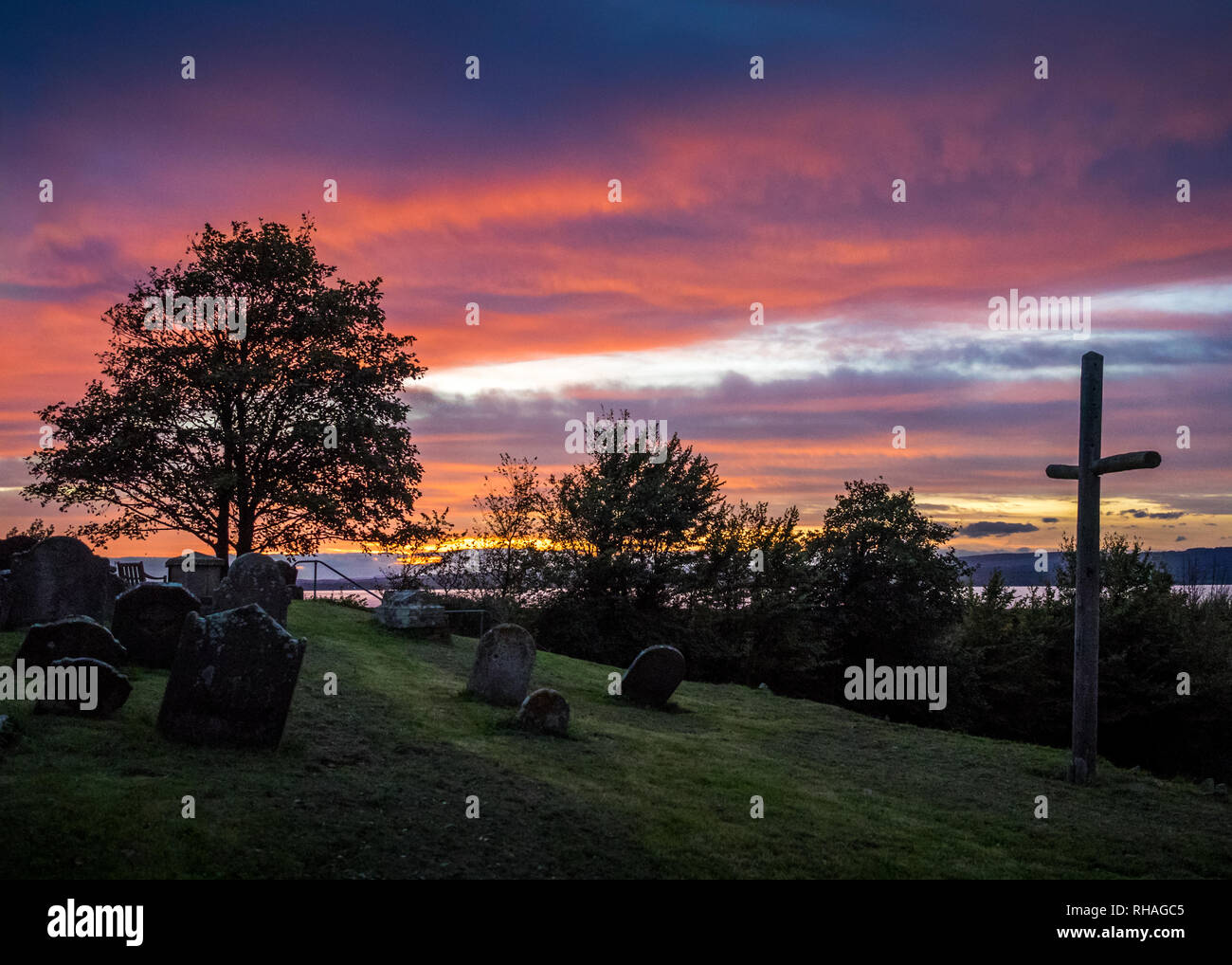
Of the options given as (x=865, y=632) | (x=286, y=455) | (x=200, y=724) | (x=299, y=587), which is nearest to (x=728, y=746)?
(x=200, y=724)

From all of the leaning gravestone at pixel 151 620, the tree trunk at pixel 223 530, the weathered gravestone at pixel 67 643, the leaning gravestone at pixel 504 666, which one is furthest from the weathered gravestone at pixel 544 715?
the tree trunk at pixel 223 530

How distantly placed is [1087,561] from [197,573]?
2118 centimetres

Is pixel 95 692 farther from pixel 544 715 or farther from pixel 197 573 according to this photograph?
pixel 197 573

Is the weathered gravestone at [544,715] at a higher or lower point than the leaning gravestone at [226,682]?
lower

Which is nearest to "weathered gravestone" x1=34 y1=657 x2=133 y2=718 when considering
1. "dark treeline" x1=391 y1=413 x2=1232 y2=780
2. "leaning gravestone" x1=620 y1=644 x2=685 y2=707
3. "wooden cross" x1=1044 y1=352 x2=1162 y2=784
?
"leaning gravestone" x1=620 y1=644 x2=685 y2=707

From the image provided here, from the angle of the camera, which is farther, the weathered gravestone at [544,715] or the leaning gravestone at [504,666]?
the leaning gravestone at [504,666]

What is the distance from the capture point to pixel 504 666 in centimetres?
1623

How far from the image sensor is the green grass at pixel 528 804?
7668 mm

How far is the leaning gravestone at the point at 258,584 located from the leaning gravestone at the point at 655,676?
7.61 m

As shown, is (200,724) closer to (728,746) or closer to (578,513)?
(728,746)

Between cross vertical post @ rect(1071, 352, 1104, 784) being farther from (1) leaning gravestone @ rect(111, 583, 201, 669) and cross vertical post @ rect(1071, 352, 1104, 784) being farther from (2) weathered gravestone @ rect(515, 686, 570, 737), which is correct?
(1) leaning gravestone @ rect(111, 583, 201, 669)

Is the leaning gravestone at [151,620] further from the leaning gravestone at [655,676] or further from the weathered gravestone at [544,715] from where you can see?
the leaning gravestone at [655,676]

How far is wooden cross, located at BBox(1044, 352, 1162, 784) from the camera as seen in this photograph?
14461 millimetres

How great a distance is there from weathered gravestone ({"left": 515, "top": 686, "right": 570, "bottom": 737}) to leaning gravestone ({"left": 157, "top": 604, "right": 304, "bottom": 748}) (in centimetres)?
464
